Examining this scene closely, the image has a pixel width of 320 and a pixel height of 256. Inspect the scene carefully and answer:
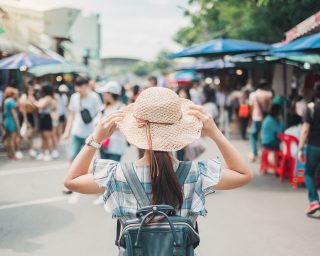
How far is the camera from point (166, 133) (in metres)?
2.28

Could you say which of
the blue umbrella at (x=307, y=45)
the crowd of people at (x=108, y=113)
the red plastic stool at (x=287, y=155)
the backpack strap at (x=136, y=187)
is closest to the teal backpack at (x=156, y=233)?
the backpack strap at (x=136, y=187)

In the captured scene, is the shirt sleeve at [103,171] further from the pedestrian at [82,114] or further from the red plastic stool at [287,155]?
the red plastic stool at [287,155]

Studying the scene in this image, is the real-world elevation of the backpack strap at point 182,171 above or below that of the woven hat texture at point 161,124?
below

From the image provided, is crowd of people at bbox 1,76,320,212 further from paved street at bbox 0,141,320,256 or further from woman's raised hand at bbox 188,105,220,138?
woman's raised hand at bbox 188,105,220,138

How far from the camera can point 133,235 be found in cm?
220

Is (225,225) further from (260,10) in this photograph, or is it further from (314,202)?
(260,10)

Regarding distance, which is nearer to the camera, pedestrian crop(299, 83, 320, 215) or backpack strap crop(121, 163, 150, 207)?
backpack strap crop(121, 163, 150, 207)

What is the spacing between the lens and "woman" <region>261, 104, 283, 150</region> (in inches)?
347

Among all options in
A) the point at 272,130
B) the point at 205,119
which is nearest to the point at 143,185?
the point at 205,119

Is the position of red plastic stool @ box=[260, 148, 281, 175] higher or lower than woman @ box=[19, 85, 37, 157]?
lower

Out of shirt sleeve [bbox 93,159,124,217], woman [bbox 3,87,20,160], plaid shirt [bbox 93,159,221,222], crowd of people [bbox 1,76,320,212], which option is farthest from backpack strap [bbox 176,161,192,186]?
woman [bbox 3,87,20,160]

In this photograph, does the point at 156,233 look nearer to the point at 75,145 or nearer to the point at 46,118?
the point at 75,145

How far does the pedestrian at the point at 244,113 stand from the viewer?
14.0 metres

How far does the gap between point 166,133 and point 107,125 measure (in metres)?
0.29
